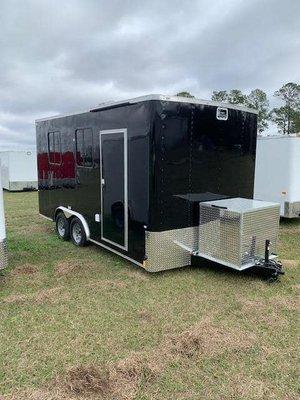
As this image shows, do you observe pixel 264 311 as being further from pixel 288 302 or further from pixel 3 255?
pixel 3 255

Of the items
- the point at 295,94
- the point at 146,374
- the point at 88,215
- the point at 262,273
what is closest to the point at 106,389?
the point at 146,374

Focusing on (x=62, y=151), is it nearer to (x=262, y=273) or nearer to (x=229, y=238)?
(x=229, y=238)

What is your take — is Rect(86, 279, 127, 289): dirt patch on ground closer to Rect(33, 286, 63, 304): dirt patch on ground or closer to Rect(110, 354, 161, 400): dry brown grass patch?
Rect(33, 286, 63, 304): dirt patch on ground

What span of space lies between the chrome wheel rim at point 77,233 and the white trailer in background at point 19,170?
591 inches

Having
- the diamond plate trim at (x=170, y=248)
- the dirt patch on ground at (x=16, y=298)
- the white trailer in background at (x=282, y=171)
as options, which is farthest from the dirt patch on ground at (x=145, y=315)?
the white trailer in background at (x=282, y=171)

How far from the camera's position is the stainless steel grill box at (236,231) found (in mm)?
5199

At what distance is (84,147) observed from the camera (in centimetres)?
705

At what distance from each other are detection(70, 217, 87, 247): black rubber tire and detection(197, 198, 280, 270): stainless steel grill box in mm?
2725

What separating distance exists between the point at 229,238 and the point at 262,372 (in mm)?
2241

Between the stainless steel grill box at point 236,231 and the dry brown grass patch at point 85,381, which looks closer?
the dry brown grass patch at point 85,381

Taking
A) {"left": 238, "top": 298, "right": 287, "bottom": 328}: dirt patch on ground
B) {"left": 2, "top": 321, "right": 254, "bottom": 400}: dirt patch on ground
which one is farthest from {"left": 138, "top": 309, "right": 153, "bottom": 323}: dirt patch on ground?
{"left": 238, "top": 298, "right": 287, "bottom": 328}: dirt patch on ground

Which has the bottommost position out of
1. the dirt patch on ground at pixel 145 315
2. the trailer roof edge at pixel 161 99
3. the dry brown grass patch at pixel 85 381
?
the dry brown grass patch at pixel 85 381

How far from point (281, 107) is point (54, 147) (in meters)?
33.6

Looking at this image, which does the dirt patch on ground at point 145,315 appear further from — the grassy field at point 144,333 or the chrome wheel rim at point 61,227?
the chrome wheel rim at point 61,227
